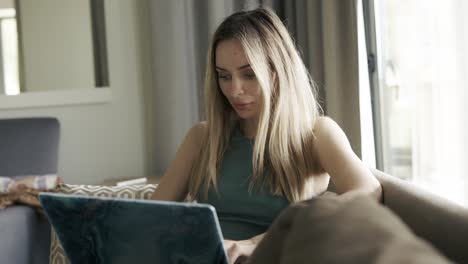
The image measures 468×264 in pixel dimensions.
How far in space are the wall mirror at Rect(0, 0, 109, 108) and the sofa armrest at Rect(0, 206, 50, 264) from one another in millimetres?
983

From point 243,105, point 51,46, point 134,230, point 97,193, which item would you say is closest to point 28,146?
point 51,46

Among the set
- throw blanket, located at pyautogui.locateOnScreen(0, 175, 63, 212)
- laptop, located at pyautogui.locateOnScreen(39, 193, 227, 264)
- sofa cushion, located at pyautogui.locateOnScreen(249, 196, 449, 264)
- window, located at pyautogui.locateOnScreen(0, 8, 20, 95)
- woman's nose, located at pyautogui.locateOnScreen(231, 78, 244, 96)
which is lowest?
throw blanket, located at pyautogui.locateOnScreen(0, 175, 63, 212)

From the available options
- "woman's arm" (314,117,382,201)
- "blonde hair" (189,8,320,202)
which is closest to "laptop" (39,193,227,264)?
"woman's arm" (314,117,382,201)

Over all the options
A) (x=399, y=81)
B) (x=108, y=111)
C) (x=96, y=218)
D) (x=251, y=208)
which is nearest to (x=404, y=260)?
(x=96, y=218)

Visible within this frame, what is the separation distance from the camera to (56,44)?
2727mm

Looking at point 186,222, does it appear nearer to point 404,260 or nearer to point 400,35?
point 404,260

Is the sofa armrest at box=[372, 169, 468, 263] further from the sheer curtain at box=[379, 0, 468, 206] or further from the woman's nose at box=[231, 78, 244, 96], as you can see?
the sheer curtain at box=[379, 0, 468, 206]

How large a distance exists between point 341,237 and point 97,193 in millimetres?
1273

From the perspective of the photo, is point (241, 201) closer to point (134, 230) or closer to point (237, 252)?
point (237, 252)

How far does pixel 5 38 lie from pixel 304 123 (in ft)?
5.44

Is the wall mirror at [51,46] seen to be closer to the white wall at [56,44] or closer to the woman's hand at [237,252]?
the white wall at [56,44]

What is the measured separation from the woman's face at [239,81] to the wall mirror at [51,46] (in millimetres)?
1373

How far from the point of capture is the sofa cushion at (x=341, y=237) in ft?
1.38

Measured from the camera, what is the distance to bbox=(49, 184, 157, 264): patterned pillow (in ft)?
5.33
